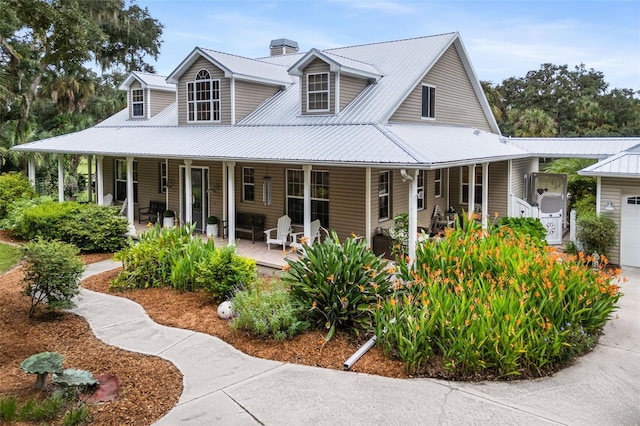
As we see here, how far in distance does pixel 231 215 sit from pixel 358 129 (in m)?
4.21

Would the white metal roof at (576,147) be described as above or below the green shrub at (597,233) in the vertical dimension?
above

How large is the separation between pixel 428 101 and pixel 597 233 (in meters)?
6.94

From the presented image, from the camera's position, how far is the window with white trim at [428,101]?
17.5 m

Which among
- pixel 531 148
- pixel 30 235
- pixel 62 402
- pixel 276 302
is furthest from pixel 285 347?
pixel 531 148

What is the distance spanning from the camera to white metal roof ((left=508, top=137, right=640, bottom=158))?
735 inches

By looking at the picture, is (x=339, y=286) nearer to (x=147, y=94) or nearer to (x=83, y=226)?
(x=83, y=226)

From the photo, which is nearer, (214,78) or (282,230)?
(282,230)

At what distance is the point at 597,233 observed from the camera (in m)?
13.4

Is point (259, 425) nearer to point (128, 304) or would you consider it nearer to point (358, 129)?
point (128, 304)

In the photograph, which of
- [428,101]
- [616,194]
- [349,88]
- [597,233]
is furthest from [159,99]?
[616,194]

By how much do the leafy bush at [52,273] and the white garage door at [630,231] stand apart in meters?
12.7

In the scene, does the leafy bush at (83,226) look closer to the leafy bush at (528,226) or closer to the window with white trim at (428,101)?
the window with white trim at (428,101)

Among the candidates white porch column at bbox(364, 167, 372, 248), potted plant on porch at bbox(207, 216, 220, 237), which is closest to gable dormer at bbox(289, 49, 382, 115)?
white porch column at bbox(364, 167, 372, 248)

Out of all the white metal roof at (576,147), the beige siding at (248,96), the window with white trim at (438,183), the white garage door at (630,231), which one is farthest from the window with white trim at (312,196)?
the white metal roof at (576,147)
